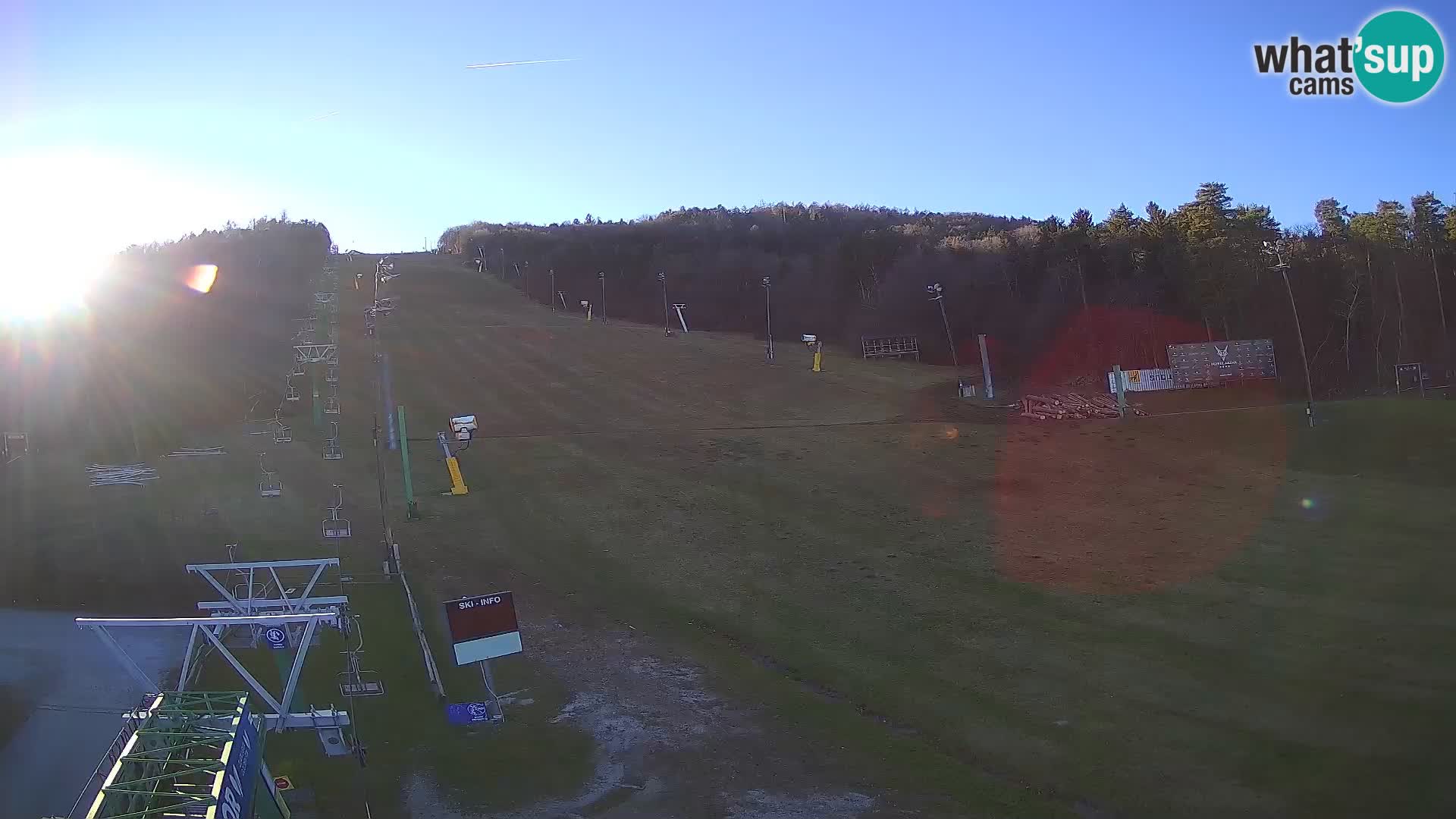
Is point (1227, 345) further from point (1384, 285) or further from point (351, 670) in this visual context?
point (351, 670)

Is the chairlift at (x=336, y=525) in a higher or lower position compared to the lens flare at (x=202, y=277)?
lower

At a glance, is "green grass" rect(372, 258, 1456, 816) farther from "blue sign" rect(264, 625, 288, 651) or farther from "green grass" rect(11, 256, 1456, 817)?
"blue sign" rect(264, 625, 288, 651)

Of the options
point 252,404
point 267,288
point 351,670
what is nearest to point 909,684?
point 351,670

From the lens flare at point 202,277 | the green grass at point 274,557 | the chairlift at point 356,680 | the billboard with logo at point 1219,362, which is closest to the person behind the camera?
the green grass at point 274,557

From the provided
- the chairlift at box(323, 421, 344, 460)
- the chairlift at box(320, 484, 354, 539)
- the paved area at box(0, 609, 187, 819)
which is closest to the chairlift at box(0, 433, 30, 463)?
the chairlift at box(323, 421, 344, 460)

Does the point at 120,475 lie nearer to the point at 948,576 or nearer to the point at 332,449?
the point at 332,449

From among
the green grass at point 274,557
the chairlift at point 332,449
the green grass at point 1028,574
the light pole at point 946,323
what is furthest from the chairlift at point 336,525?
the light pole at point 946,323

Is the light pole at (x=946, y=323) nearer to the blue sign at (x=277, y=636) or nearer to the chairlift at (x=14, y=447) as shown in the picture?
the chairlift at (x=14, y=447)
